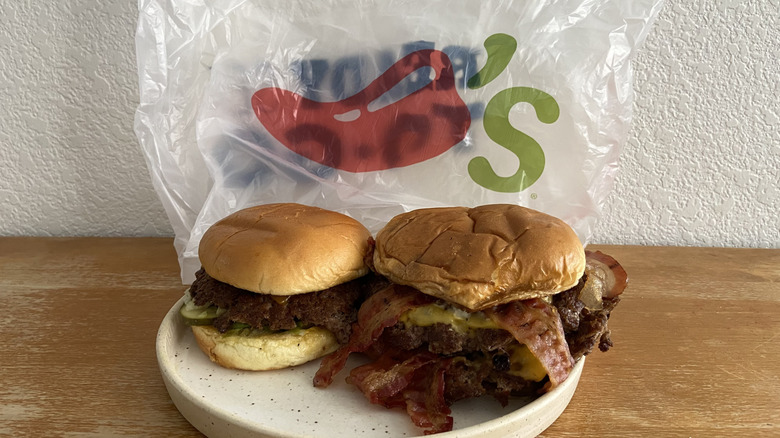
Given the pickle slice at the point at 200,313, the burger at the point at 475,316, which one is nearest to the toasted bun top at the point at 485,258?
the burger at the point at 475,316

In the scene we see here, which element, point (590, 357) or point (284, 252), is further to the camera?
point (590, 357)

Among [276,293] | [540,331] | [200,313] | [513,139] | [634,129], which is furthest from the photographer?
[634,129]

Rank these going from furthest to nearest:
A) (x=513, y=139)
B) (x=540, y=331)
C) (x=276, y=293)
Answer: (x=513, y=139), (x=276, y=293), (x=540, y=331)

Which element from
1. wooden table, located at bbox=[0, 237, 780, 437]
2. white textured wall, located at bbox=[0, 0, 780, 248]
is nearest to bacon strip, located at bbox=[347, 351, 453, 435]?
wooden table, located at bbox=[0, 237, 780, 437]

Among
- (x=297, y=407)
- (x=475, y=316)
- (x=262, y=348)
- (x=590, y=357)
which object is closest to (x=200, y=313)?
(x=262, y=348)

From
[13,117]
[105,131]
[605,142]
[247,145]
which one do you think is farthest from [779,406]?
[13,117]

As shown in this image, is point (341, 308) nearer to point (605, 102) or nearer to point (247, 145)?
point (247, 145)

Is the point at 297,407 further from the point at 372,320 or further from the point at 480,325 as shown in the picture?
the point at 480,325
